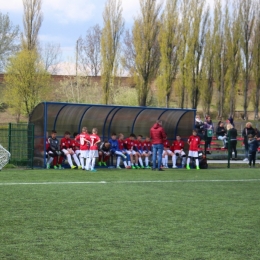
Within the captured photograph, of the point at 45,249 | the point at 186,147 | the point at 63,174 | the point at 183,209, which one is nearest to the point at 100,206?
the point at 183,209

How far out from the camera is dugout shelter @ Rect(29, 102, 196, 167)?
21.2 metres

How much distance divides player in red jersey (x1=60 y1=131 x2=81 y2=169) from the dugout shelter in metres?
0.76

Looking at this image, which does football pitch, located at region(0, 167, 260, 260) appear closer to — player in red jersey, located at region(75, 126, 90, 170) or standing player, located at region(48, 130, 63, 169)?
player in red jersey, located at region(75, 126, 90, 170)

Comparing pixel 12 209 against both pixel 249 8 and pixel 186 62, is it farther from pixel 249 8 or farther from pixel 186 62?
pixel 249 8

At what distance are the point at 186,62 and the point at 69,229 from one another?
44718mm

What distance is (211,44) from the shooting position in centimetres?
5341

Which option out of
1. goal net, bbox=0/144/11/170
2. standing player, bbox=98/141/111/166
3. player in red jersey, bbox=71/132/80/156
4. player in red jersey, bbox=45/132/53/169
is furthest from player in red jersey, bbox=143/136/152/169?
goal net, bbox=0/144/11/170

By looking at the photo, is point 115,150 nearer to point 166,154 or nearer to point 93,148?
point 93,148

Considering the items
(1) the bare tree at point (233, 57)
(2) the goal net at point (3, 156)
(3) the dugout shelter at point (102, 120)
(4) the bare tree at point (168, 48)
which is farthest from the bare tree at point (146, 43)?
(2) the goal net at point (3, 156)

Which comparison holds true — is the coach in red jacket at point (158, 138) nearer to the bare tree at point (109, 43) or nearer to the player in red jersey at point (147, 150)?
the player in red jersey at point (147, 150)

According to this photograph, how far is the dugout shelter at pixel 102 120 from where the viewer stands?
21.2 metres

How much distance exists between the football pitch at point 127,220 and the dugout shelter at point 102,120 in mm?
5748

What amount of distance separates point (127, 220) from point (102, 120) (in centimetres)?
1421

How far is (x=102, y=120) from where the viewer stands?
23.2 meters
